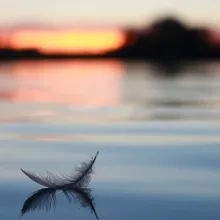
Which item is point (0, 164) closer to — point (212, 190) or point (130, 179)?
point (130, 179)

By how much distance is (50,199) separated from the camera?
4.91 meters

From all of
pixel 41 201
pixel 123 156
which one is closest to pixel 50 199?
pixel 41 201

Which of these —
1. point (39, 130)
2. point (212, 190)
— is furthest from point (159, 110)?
point (212, 190)

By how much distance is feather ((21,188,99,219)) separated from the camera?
4762mm

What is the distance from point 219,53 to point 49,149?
128 feet

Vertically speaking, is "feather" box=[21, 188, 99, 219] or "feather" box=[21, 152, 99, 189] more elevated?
"feather" box=[21, 152, 99, 189]

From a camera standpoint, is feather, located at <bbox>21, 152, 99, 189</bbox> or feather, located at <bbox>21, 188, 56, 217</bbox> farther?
feather, located at <bbox>21, 152, 99, 189</bbox>

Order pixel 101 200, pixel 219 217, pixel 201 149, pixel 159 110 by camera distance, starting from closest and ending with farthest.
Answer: pixel 219 217 → pixel 101 200 → pixel 201 149 → pixel 159 110

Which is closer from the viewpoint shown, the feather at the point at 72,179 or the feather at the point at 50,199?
the feather at the point at 50,199

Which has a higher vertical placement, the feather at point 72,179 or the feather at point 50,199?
the feather at point 72,179

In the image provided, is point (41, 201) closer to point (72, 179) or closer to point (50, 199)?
point (50, 199)

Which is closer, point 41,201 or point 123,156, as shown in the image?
point 41,201

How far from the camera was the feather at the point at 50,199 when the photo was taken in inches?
187

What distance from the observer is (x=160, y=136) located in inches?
337
